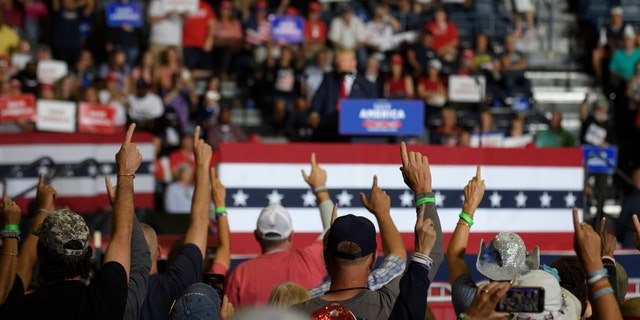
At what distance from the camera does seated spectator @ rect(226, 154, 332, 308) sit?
7227mm

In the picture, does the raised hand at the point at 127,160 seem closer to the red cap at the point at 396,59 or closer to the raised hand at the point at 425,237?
the raised hand at the point at 425,237

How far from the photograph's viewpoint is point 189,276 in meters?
5.98

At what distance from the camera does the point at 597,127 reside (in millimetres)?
18234

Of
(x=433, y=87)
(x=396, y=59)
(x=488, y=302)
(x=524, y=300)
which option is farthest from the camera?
(x=433, y=87)

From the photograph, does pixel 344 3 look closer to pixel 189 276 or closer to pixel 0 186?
pixel 0 186

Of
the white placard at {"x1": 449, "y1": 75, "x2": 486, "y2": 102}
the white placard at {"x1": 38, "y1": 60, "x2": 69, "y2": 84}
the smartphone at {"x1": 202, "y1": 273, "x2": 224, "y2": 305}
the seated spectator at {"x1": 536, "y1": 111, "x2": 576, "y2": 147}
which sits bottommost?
the seated spectator at {"x1": 536, "y1": 111, "x2": 576, "y2": 147}

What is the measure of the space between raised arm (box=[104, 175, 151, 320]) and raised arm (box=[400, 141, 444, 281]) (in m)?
1.40

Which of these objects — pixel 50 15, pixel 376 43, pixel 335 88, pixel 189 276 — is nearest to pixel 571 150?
Result: pixel 335 88

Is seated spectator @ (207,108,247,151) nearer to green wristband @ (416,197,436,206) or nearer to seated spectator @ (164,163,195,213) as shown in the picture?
seated spectator @ (164,163,195,213)

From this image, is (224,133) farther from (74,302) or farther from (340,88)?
(74,302)

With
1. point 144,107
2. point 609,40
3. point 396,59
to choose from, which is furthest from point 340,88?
point 609,40

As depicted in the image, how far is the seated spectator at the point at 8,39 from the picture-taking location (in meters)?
19.4

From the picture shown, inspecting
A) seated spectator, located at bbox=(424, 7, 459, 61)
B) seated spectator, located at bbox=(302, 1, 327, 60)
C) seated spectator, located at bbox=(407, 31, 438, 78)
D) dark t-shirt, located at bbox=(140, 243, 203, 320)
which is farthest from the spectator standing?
dark t-shirt, located at bbox=(140, 243, 203, 320)

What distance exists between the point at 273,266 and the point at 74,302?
2.83m
